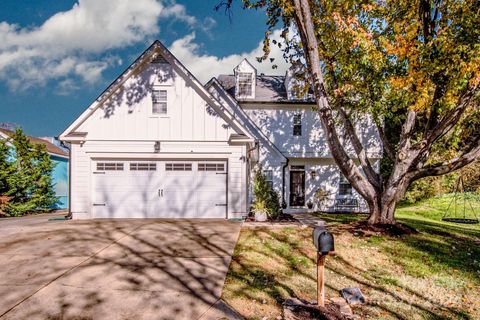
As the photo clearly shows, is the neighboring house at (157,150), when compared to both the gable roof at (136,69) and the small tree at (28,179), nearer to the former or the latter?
the gable roof at (136,69)

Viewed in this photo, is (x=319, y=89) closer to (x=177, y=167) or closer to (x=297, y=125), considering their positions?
(x=177, y=167)

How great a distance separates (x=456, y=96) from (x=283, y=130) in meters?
9.86

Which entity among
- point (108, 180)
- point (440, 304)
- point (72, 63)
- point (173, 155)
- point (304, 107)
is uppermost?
point (72, 63)

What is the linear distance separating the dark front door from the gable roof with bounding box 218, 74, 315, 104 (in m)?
4.30

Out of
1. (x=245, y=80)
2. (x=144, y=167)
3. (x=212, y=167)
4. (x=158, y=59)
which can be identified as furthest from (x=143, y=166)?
(x=245, y=80)

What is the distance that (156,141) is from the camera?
12.1 meters

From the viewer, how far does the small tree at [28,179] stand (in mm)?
15656

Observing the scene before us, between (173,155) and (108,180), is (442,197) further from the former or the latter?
(108,180)

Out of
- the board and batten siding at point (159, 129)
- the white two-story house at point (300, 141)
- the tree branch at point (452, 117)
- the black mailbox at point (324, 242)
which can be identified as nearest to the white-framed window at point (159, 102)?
the board and batten siding at point (159, 129)

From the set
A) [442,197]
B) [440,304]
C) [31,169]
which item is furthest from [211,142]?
[442,197]

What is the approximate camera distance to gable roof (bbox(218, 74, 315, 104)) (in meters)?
17.7

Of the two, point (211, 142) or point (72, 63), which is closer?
point (211, 142)

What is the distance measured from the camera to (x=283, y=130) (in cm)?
1795

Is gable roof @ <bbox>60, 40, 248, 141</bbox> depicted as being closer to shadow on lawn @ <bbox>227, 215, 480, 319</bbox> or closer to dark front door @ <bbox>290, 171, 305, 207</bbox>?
shadow on lawn @ <bbox>227, 215, 480, 319</bbox>
